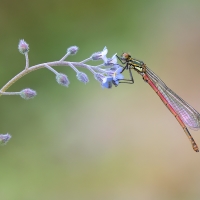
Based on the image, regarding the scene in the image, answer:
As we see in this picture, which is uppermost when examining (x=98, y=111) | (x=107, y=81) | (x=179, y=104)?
(x=98, y=111)

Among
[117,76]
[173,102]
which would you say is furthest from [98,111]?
[117,76]

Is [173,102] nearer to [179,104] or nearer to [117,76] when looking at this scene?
[179,104]

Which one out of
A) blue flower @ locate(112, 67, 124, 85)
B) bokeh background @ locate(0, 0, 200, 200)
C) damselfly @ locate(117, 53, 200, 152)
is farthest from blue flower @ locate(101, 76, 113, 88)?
bokeh background @ locate(0, 0, 200, 200)

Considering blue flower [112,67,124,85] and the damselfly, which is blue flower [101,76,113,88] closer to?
blue flower [112,67,124,85]

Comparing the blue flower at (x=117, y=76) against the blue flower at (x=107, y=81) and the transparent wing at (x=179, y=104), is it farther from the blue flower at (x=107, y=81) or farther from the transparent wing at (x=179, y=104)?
the transparent wing at (x=179, y=104)

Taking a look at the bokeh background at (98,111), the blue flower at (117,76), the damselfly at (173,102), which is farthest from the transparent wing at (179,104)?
the bokeh background at (98,111)

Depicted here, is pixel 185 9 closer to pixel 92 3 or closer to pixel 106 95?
pixel 92 3

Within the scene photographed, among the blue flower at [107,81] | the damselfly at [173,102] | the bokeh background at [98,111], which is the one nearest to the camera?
the blue flower at [107,81]

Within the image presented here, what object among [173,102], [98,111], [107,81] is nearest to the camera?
[107,81]

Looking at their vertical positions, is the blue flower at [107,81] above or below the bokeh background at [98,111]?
below
